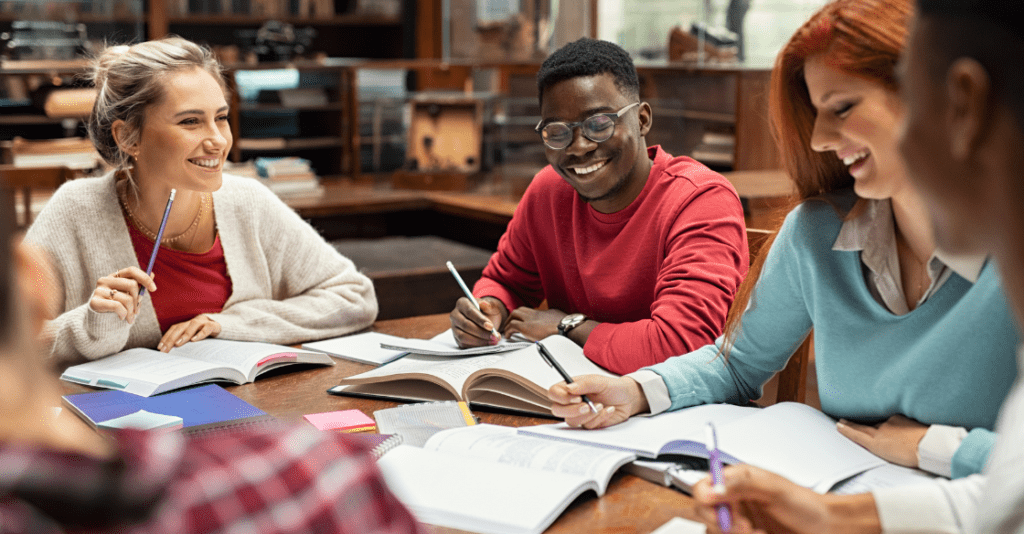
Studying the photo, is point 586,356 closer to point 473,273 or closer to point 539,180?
point 539,180

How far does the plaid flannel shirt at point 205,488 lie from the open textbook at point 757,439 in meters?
0.59

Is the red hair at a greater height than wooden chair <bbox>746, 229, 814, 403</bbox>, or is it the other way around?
the red hair

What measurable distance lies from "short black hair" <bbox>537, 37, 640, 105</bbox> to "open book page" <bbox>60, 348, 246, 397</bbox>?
0.85m

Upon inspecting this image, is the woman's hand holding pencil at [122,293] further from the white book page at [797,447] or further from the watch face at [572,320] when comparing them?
the white book page at [797,447]

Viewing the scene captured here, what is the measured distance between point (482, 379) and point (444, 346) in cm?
33

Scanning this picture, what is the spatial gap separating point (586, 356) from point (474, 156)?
3.30 meters

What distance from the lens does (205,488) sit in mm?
624

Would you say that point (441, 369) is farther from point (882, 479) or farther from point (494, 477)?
point (882, 479)

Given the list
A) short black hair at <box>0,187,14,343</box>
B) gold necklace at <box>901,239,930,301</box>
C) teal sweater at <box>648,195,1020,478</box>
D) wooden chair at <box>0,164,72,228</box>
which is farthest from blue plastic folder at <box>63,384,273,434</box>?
wooden chair at <box>0,164,72,228</box>

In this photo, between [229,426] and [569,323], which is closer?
[229,426]

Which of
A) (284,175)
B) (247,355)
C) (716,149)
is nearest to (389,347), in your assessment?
(247,355)

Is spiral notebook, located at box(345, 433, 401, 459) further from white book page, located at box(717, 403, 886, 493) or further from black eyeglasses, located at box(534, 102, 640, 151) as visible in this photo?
black eyeglasses, located at box(534, 102, 640, 151)

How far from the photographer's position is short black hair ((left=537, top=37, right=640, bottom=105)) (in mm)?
1909

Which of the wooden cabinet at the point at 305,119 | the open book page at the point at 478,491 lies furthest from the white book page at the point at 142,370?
the wooden cabinet at the point at 305,119
